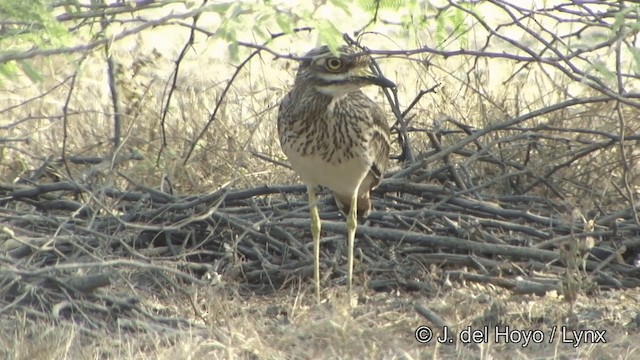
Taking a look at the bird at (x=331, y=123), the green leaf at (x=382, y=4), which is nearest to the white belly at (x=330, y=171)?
the bird at (x=331, y=123)

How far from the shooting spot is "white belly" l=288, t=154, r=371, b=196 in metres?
4.81

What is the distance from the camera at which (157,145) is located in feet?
20.6

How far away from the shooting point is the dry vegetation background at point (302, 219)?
388cm

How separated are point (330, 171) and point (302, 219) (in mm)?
629

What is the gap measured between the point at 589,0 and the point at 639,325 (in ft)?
4.64

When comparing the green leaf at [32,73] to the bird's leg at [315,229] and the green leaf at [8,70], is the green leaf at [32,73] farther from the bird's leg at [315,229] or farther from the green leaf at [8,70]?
the bird's leg at [315,229]

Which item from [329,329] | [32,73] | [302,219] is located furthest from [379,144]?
[32,73]

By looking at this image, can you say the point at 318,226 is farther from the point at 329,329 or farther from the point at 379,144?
the point at 329,329

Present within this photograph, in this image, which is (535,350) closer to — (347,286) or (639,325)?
(639,325)

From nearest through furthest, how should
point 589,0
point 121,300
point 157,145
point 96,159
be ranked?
point 121,300
point 589,0
point 96,159
point 157,145

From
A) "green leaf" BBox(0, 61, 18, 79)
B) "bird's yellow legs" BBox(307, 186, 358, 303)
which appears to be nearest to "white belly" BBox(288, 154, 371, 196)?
"bird's yellow legs" BBox(307, 186, 358, 303)

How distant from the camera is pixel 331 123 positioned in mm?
4750

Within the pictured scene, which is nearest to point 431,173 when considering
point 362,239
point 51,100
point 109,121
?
point 362,239

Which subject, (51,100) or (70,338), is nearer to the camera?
(70,338)
